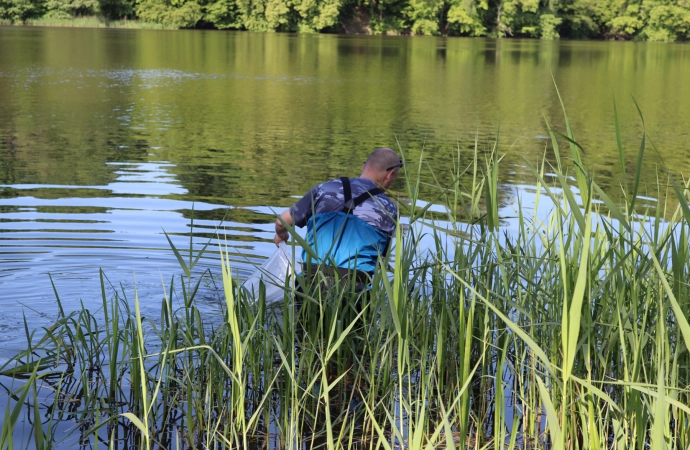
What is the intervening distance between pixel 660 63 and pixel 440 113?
22838mm

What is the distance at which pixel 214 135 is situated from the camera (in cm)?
1435

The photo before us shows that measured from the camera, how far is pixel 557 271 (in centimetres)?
351

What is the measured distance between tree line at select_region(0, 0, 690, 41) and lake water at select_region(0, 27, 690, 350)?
21.8 m

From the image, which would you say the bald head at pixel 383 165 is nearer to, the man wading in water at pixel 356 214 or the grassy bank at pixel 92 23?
the man wading in water at pixel 356 214

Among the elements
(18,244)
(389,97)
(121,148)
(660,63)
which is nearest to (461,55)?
(660,63)

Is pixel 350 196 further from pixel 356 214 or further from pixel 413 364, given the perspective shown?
pixel 413 364

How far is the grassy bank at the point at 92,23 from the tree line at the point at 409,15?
38cm

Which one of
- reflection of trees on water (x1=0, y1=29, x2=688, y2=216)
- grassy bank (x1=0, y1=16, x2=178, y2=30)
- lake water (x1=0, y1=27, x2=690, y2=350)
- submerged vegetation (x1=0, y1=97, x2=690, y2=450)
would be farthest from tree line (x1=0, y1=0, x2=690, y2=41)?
submerged vegetation (x1=0, y1=97, x2=690, y2=450)

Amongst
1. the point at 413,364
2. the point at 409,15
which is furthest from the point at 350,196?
the point at 409,15

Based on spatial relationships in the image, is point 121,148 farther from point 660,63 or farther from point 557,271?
point 660,63

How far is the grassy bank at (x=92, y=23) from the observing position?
53.2m

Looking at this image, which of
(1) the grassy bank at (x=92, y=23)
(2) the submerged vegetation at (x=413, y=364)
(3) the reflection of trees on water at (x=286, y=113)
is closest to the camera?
(2) the submerged vegetation at (x=413, y=364)

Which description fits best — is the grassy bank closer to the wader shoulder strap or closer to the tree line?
the tree line

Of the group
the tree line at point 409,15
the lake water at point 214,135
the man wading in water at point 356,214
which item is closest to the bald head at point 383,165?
the man wading in water at point 356,214
